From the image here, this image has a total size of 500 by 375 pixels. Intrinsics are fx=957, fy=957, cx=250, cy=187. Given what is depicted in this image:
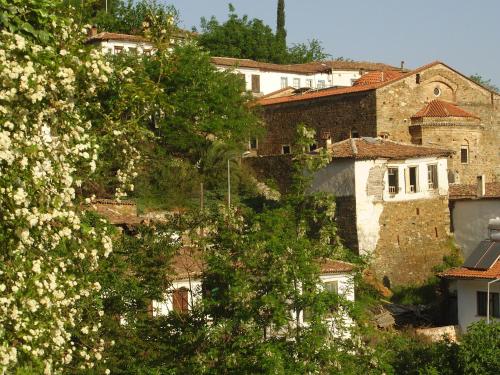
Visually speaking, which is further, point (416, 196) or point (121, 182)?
point (416, 196)

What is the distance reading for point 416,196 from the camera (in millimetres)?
36969

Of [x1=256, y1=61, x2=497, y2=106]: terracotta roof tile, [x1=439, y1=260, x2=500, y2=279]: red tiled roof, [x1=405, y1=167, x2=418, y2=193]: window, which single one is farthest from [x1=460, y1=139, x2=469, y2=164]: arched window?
[x1=439, y1=260, x2=500, y2=279]: red tiled roof

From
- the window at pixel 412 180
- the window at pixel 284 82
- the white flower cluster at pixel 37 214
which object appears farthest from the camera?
→ the window at pixel 284 82

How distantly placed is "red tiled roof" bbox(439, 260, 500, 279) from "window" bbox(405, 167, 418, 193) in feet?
16.2

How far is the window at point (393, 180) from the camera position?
119ft

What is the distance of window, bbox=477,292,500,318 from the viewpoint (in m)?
31.4

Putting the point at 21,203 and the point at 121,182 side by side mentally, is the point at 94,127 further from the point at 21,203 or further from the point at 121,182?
the point at 21,203

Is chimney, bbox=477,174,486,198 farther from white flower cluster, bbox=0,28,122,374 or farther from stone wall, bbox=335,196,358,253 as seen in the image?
white flower cluster, bbox=0,28,122,374

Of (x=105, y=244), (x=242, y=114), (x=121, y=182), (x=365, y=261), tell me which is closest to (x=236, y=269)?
(x=365, y=261)

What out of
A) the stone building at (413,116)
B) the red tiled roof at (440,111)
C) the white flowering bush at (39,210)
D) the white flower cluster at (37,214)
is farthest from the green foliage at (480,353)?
the red tiled roof at (440,111)

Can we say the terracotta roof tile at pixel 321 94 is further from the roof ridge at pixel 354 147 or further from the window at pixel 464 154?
the roof ridge at pixel 354 147

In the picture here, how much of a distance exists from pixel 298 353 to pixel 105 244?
24.7 ft

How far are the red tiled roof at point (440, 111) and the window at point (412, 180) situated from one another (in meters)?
6.67

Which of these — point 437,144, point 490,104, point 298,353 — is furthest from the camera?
point 490,104
